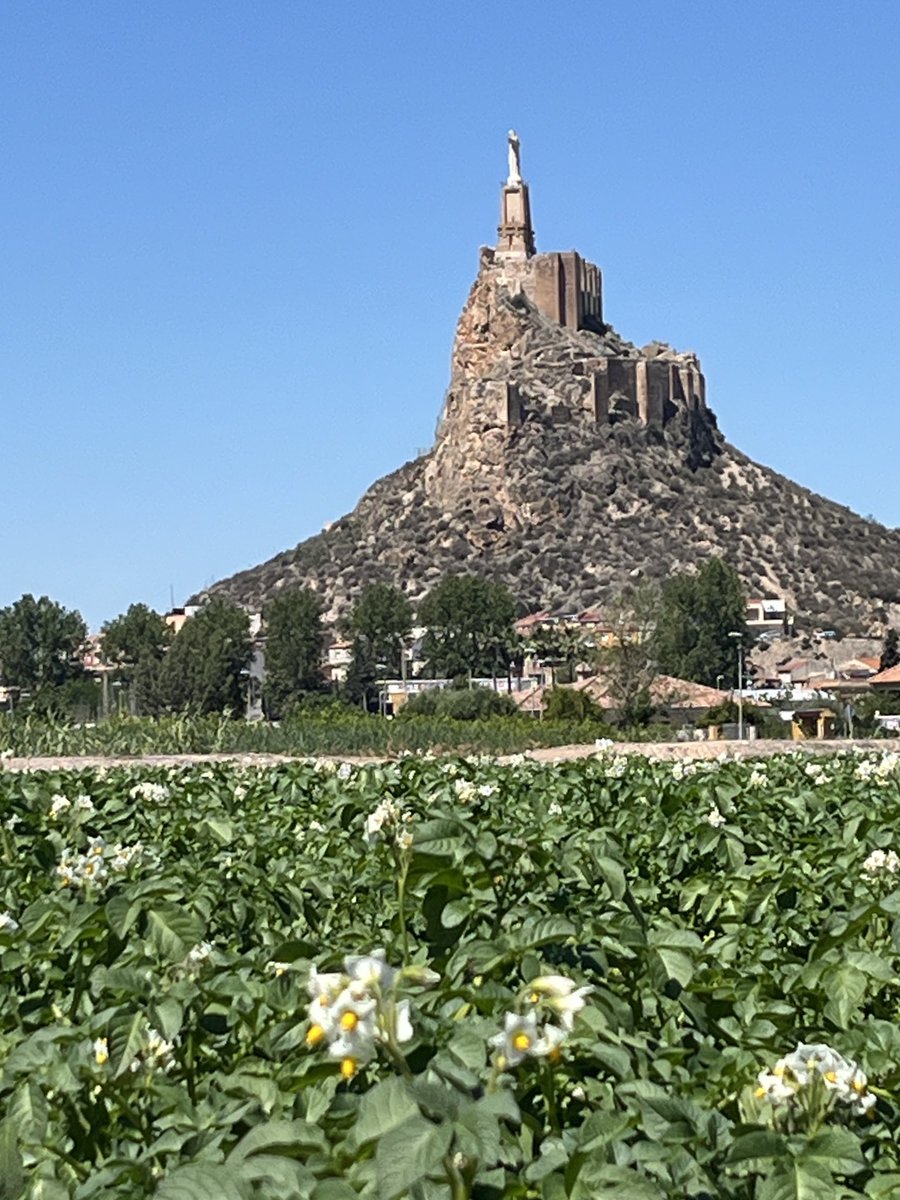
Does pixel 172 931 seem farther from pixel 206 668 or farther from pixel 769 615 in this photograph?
pixel 769 615

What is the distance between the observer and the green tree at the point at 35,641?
339ft

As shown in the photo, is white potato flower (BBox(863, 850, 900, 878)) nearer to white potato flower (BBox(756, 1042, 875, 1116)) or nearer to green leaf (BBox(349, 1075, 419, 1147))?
white potato flower (BBox(756, 1042, 875, 1116))

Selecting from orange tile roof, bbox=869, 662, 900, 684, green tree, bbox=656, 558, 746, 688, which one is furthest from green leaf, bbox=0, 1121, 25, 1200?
green tree, bbox=656, 558, 746, 688

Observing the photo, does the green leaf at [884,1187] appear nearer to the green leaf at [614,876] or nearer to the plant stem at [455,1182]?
the plant stem at [455,1182]

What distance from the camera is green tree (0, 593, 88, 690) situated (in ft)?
339

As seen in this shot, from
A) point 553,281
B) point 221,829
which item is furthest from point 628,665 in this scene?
point 553,281

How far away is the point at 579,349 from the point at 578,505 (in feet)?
57.9

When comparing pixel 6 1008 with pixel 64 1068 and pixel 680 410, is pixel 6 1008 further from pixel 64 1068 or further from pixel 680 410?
pixel 680 410

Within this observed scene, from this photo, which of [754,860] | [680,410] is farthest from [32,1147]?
[680,410]

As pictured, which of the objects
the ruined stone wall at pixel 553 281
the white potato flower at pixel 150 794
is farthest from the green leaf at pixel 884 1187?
the ruined stone wall at pixel 553 281

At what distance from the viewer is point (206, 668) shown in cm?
8844

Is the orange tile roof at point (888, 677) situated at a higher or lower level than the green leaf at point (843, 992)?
higher

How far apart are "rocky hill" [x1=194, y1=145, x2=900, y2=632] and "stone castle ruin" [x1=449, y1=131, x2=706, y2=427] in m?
0.18

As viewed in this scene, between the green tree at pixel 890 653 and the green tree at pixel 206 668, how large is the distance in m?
31.6
